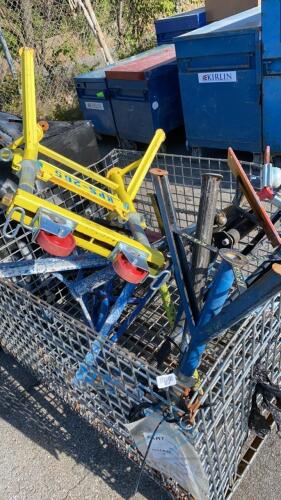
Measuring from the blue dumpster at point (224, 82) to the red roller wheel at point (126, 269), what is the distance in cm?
261

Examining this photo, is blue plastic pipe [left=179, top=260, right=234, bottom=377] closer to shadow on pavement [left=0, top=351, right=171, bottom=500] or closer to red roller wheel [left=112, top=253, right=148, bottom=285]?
red roller wheel [left=112, top=253, right=148, bottom=285]

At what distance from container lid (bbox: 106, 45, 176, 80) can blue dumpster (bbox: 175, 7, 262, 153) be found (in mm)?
561

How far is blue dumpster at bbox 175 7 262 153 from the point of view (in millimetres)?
3467

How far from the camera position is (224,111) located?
12.8ft

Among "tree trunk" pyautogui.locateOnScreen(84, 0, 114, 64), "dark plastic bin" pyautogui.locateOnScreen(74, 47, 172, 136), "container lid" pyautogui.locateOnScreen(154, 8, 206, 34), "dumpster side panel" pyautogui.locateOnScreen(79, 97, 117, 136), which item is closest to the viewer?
"dark plastic bin" pyautogui.locateOnScreen(74, 47, 172, 136)

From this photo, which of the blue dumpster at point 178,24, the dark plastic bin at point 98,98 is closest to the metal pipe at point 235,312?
the dark plastic bin at point 98,98

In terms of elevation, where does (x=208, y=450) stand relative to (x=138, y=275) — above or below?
below

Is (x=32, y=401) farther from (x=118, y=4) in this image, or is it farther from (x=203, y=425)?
(x=118, y=4)

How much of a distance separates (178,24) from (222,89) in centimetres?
226

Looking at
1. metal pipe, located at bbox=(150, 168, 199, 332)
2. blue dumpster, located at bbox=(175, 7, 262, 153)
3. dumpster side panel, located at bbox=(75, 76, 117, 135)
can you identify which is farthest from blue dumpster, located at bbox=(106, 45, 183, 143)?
metal pipe, located at bbox=(150, 168, 199, 332)

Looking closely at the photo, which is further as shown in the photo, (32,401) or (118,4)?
(118,4)

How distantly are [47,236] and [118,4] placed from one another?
26.5ft

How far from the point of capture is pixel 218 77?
3.74 metres

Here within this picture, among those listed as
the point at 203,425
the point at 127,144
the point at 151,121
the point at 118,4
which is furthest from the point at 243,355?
the point at 118,4
